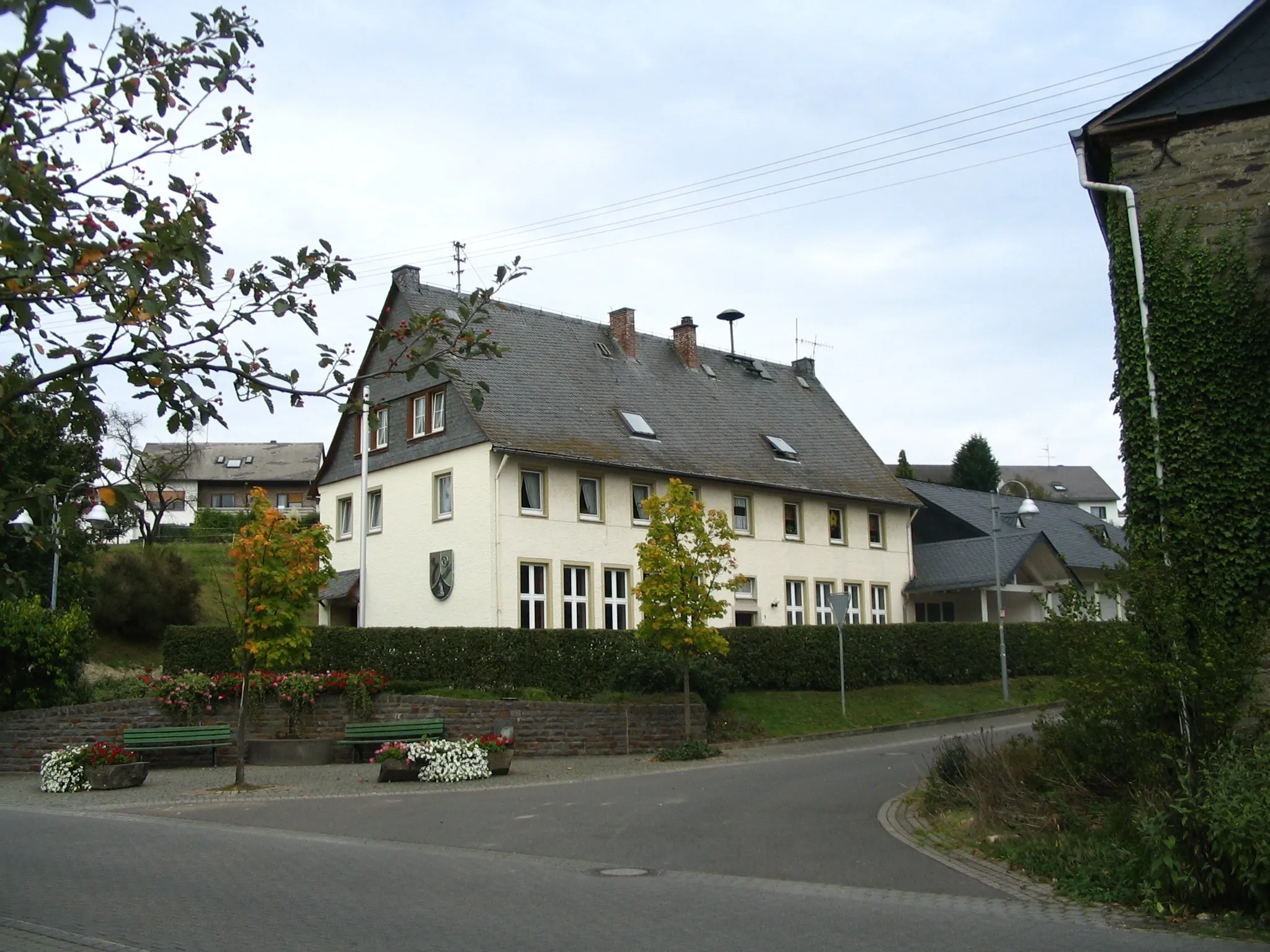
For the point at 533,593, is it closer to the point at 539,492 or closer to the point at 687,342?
the point at 539,492

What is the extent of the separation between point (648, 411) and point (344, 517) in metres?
9.47

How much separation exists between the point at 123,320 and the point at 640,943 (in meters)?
4.87

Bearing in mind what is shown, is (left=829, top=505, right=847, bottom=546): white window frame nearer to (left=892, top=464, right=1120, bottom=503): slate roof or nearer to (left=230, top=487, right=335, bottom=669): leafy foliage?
(left=230, top=487, right=335, bottom=669): leafy foliage

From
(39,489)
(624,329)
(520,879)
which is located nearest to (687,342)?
(624,329)

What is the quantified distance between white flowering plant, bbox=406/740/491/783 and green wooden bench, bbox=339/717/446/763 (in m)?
2.00

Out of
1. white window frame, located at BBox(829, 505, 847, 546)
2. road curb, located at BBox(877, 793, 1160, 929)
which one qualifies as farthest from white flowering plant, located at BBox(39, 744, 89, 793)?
white window frame, located at BBox(829, 505, 847, 546)

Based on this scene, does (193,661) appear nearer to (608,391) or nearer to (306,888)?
(608,391)

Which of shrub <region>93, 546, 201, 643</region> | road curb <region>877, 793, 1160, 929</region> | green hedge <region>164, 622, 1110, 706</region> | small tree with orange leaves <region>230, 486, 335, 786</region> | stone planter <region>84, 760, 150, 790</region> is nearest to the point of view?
road curb <region>877, 793, 1160, 929</region>

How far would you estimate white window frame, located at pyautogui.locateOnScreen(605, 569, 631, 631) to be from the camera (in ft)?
110

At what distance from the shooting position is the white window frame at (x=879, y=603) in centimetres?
4134

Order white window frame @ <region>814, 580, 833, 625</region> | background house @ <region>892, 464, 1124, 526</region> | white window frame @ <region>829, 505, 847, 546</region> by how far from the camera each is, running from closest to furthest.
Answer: white window frame @ <region>814, 580, 833, 625</region>, white window frame @ <region>829, 505, 847, 546</region>, background house @ <region>892, 464, 1124, 526</region>

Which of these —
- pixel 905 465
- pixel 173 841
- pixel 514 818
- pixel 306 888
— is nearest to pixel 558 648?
pixel 514 818

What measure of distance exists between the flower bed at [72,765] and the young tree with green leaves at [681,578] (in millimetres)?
9511

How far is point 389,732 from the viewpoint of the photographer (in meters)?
22.9
